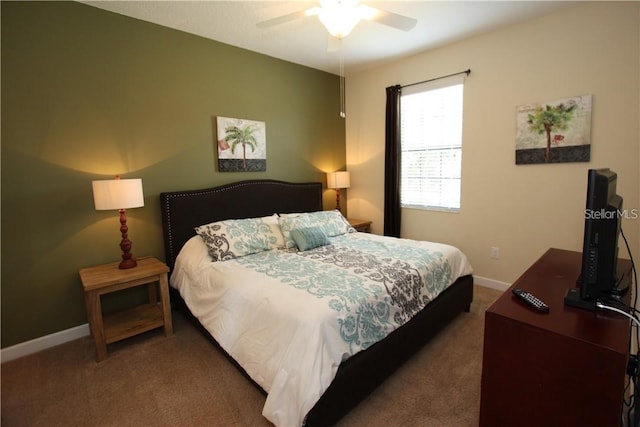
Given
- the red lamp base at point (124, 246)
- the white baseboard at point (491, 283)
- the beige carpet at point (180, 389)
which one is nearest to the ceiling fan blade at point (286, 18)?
the red lamp base at point (124, 246)

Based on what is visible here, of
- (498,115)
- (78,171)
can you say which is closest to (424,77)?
(498,115)

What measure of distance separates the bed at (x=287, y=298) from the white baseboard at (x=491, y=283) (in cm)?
77

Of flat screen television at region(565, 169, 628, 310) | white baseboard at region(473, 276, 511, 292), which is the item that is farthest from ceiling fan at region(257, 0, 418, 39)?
white baseboard at region(473, 276, 511, 292)

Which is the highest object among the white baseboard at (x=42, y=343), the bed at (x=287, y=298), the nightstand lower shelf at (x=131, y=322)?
the bed at (x=287, y=298)

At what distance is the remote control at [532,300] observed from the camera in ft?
4.38

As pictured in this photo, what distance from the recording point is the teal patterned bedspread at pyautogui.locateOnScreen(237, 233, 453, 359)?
5.69ft

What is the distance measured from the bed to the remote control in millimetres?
732

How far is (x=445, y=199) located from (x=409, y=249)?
1283 mm

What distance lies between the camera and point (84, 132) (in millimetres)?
2482

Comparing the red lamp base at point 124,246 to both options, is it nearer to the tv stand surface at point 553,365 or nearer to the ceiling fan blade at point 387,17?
the ceiling fan blade at point 387,17

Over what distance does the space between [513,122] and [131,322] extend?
390 centimetres

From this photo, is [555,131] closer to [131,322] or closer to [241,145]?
[241,145]

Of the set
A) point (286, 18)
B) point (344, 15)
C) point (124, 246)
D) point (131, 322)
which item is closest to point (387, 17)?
point (344, 15)

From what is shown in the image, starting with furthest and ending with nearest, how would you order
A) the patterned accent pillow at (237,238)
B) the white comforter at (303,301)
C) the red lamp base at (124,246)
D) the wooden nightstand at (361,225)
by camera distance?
1. the wooden nightstand at (361,225)
2. the patterned accent pillow at (237,238)
3. the red lamp base at (124,246)
4. the white comforter at (303,301)
